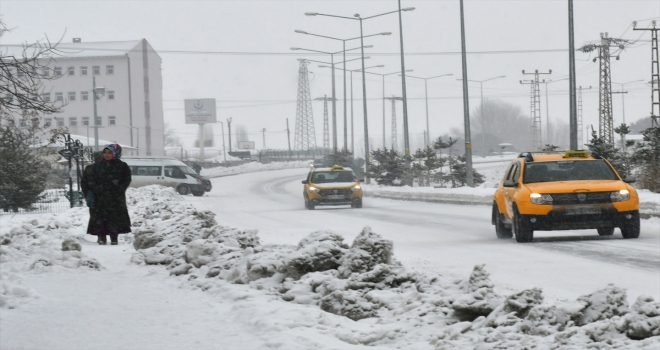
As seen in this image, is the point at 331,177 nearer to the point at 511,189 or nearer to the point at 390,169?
the point at 390,169

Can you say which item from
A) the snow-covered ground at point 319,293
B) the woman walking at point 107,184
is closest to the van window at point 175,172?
the snow-covered ground at point 319,293

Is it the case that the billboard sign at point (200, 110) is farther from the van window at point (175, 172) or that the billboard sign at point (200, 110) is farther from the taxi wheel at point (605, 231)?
the taxi wheel at point (605, 231)

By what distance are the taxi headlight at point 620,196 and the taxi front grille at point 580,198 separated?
0.07 m

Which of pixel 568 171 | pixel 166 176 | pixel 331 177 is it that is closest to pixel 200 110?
pixel 166 176

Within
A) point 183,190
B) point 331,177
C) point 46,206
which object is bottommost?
point 183,190

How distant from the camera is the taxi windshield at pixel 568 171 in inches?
672

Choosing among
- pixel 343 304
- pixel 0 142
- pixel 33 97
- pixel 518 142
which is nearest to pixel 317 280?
pixel 343 304

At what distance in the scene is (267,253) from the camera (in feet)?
35.8

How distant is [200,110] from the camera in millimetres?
129750

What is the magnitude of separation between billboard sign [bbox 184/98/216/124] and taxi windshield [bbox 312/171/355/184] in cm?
9164

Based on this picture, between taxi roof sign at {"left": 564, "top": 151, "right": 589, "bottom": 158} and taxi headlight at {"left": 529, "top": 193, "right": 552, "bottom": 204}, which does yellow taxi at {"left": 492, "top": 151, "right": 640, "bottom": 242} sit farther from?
taxi roof sign at {"left": 564, "top": 151, "right": 589, "bottom": 158}

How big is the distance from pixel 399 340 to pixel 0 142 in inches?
1161

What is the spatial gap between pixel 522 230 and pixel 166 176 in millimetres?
44070

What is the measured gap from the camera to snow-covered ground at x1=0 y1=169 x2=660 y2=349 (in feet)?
22.1
